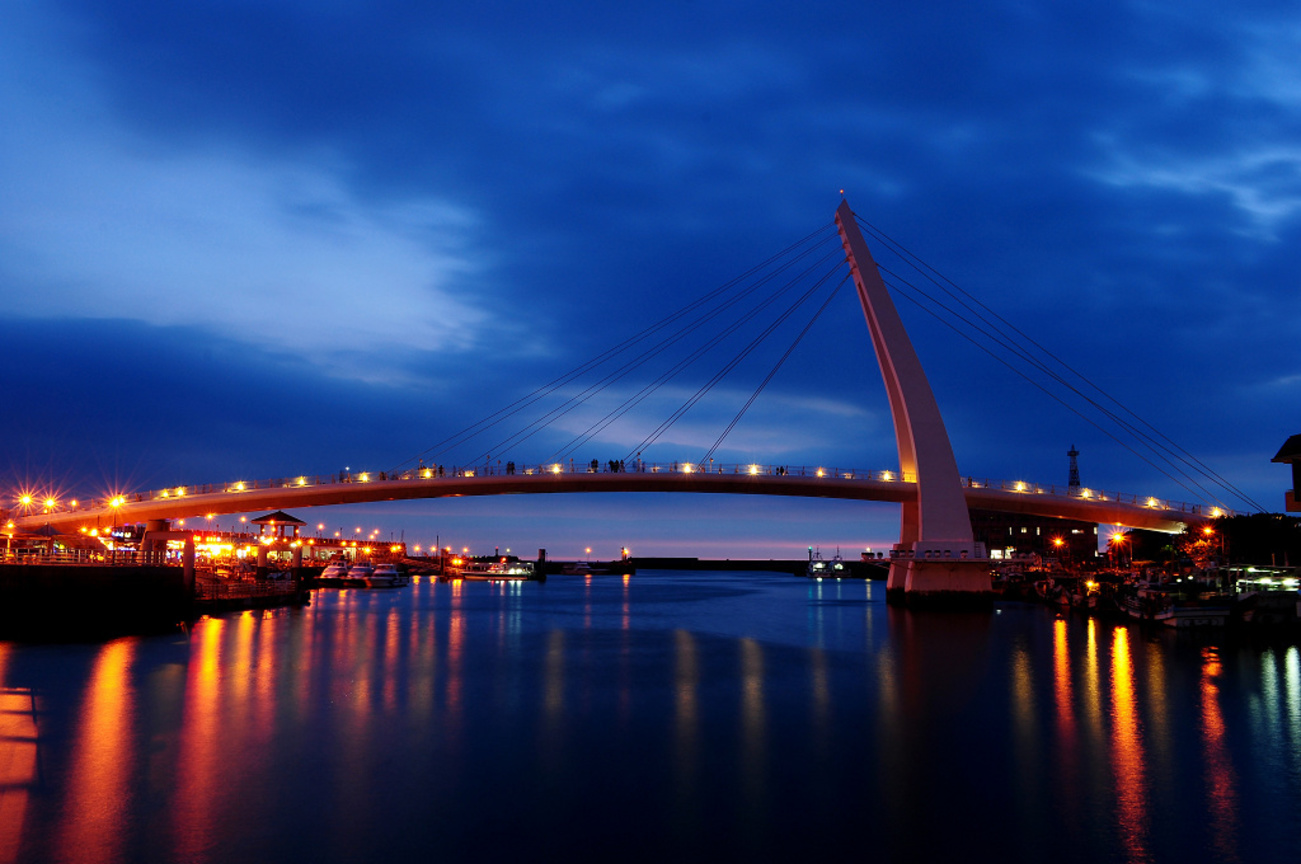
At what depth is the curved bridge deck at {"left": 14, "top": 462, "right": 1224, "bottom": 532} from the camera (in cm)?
4503

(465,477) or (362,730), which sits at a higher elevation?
(465,477)

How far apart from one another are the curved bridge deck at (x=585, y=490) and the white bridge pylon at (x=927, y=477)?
7.46 metres

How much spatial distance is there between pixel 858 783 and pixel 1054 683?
10.4 metres

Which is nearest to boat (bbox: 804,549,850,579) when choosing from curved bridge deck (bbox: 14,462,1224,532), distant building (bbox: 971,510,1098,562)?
distant building (bbox: 971,510,1098,562)

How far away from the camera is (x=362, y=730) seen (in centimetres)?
1357

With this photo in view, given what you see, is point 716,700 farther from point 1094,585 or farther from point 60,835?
point 1094,585

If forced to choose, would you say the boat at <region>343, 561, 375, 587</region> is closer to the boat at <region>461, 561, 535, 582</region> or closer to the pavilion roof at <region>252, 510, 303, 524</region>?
the pavilion roof at <region>252, 510, 303, 524</region>

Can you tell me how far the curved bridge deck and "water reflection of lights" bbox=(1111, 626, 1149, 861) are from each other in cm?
2544

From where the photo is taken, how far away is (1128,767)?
11.6 m

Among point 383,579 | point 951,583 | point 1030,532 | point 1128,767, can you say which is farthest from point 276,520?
point 1030,532

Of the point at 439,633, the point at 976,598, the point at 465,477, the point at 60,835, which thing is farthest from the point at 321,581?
the point at 60,835

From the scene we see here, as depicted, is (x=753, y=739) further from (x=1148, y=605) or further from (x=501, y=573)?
(x=501, y=573)

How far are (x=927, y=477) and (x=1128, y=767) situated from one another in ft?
75.4

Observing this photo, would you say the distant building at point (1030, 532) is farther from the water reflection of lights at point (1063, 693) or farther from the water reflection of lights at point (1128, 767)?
the water reflection of lights at point (1128, 767)
